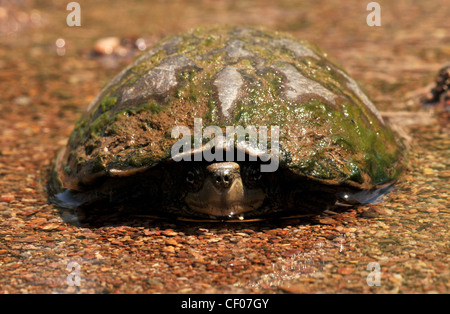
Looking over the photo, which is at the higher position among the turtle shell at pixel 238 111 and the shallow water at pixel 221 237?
the turtle shell at pixel 238 111

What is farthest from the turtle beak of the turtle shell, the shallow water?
the turtle shell

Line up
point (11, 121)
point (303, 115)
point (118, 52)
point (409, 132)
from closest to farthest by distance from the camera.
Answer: point (303, 115)
point (409, 132)
point (11, 121)
point (118, 52)

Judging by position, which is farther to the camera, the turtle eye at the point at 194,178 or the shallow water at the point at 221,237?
the turtle eye at the point at 194,178

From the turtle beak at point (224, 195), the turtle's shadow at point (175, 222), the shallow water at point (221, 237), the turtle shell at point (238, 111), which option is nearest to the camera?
the shallow water at point (221, 237)

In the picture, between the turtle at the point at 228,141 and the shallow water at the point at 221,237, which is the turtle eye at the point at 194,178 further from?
the shallow water at the point at 221,237

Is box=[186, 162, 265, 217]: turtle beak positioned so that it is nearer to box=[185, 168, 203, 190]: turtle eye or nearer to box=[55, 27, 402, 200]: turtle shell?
box=[185, 168, 203, 190]: turtle eye

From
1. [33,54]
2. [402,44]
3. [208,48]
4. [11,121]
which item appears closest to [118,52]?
[33,54]

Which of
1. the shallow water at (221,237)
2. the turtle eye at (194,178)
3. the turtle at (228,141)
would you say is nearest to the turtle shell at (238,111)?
the turtle at (228,141)

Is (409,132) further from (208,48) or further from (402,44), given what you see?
(402,44)
